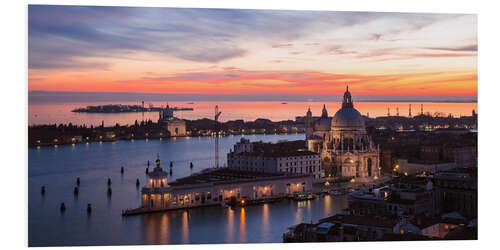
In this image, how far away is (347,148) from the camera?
16.9m

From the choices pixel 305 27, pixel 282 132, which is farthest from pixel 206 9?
pixel 282 132

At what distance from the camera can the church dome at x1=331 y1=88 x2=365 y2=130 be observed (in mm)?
17438

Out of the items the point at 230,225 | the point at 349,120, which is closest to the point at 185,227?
the point at 230,225

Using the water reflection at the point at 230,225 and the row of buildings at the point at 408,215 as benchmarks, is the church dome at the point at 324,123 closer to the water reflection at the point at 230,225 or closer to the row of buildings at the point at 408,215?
the row of buildings at the point at 408,215

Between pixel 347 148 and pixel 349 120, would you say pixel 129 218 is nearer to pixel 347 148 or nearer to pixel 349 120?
A: pixel 347 148

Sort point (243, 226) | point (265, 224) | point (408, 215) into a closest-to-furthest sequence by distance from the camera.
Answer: point (408, 215) → point (243, 226) → point (265, 224)

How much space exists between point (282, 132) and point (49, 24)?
135 ft

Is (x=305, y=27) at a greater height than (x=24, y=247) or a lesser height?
greater

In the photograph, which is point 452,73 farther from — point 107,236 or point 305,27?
point 107,236

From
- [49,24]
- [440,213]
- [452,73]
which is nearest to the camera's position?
[49,24]

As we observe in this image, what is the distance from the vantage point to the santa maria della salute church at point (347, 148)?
53.7ft

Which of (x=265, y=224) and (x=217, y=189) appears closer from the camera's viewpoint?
(x=265, y=224)

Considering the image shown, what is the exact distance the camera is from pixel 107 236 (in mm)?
8938

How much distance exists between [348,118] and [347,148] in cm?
98
